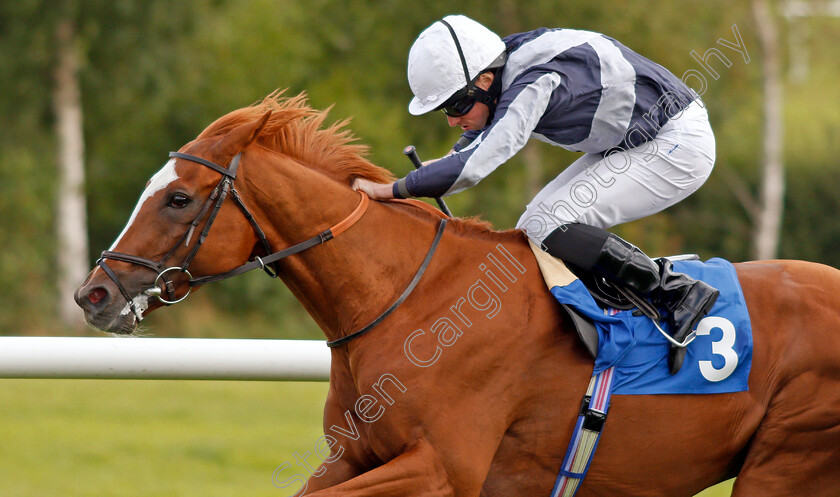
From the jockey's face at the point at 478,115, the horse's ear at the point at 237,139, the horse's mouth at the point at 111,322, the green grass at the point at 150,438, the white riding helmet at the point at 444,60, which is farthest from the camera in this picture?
the green grass at the point at 150,438

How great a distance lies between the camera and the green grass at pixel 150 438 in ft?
16.7

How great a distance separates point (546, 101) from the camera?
2.99 metres

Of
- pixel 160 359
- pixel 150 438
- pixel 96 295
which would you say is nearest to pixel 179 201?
pixel 96 295

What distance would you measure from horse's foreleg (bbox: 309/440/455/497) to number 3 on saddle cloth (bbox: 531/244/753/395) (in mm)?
607

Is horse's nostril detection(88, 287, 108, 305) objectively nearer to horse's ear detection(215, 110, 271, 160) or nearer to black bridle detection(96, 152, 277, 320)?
black bridle detection(96, 152, 277, 320)

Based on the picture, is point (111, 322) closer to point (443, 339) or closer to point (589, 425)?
point (443, 339)

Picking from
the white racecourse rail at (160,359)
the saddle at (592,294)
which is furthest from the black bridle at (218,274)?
the white racecourse rail at (160,359)

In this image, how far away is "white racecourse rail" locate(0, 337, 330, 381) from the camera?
3758 millimetres

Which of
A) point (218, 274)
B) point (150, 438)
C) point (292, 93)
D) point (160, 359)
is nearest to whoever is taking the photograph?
point (218, 274)

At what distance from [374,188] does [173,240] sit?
67 centimetres

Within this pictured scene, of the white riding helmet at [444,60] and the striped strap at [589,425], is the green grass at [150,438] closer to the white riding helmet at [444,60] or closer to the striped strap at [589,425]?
the striped strap at [589,425]

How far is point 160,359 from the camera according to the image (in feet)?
12.8

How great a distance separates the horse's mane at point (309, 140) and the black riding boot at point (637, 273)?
11.2 inches

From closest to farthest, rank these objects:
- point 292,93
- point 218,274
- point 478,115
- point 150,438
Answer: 1. point 218,274
2. point 478,115
3. point 150,438
4. point 292,93
